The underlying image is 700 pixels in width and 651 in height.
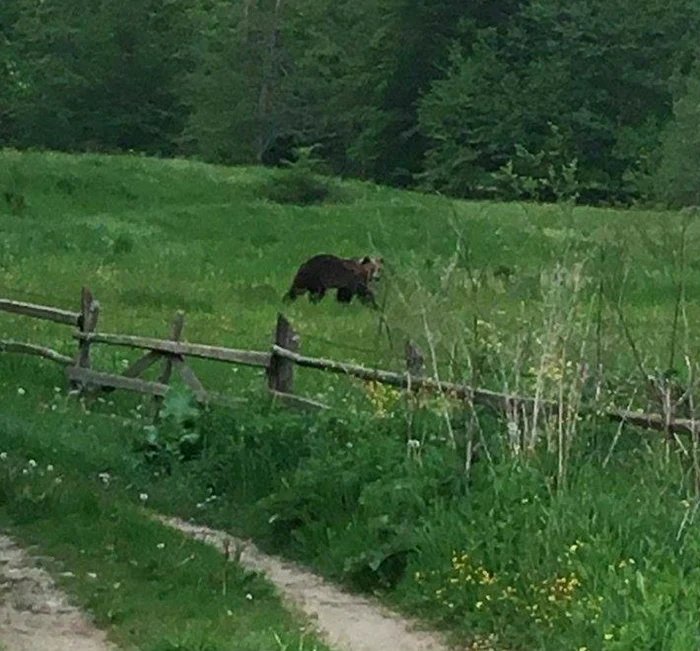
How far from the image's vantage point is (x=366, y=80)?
6116 cm

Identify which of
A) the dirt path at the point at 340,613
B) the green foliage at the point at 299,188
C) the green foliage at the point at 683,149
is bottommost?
the dirt path at the point at 340,613

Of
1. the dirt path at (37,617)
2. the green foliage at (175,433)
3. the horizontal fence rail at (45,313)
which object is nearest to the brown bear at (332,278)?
the horizontal fence rail at (45,313)

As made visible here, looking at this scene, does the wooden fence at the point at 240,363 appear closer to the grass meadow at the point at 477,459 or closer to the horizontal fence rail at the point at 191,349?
the horizontal fence rail at the point at 191,349

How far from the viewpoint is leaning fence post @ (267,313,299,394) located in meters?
12.8

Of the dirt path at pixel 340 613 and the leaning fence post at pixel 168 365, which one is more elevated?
the leaning fence post at pixel 168 365

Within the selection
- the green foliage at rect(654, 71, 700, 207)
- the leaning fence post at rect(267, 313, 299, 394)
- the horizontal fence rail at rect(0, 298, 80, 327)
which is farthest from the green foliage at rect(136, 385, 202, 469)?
the green foliage at rect(654, 71, 700, 207)

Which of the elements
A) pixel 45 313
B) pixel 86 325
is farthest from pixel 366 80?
pixel 86 325

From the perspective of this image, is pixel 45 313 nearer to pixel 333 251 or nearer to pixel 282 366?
pixel 282 366

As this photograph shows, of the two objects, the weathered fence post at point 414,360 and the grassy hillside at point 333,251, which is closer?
the grassy hillside at point 333,251

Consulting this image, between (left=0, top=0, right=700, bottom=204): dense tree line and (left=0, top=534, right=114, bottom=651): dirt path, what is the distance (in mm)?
44951

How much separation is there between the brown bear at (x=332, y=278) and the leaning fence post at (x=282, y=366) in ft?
29.0

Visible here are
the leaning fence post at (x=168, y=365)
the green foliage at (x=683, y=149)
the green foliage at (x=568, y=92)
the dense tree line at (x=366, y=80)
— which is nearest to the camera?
the leaning fence post at (x=168, y=365)

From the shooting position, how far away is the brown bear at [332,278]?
22.1 metres

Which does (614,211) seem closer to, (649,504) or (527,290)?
(527,290)
